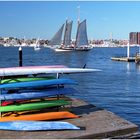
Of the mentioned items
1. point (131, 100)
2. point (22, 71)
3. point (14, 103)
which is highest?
point (22, 71)

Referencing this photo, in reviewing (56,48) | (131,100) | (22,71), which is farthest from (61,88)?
(56,48)

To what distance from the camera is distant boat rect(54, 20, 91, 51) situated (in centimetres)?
15062

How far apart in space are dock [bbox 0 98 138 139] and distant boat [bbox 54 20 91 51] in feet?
440

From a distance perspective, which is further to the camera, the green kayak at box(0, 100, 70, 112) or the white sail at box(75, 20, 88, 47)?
the white sail at box(75, 20, 88, 47)

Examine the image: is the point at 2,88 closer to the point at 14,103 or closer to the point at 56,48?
the point at 14,103

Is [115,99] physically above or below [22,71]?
below

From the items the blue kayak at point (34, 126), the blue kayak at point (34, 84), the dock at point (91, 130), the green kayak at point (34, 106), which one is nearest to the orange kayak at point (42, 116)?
the dock at point (91, 130)

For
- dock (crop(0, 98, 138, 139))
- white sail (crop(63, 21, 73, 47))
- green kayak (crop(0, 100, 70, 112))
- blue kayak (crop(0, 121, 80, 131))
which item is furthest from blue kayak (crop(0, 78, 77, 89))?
white sail (crop(63, 21, 73, 47))

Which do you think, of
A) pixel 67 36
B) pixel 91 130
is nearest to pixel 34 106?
pixel 91 130

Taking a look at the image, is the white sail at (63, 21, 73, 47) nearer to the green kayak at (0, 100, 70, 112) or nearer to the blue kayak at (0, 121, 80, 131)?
the green kayak at (0, 100, 70, 112)

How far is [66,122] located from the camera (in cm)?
1520

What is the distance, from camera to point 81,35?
151m

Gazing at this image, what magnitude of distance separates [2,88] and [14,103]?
0.82 meters

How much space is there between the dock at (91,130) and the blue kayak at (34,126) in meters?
0.18
